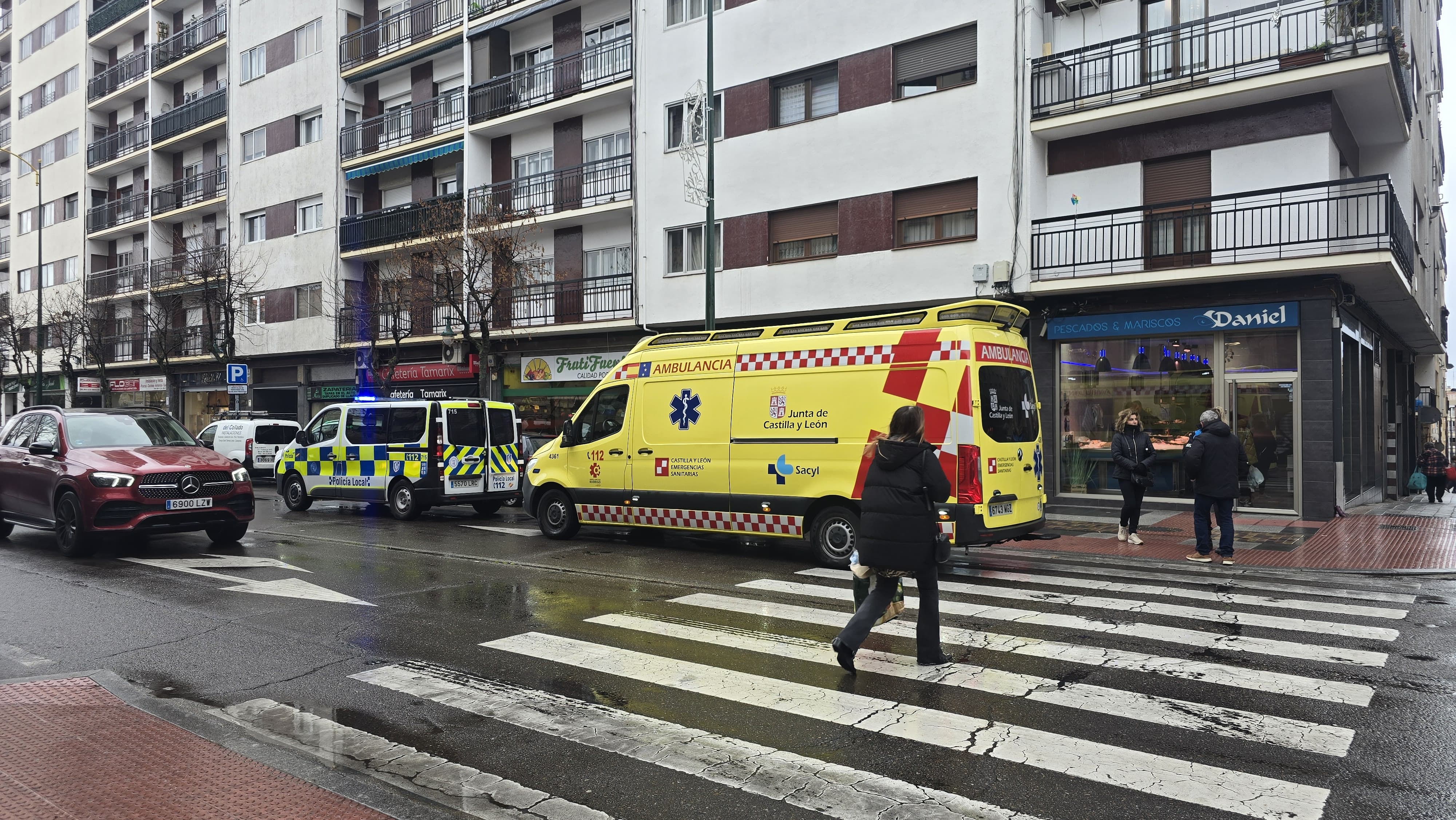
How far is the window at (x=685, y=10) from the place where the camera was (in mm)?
22500

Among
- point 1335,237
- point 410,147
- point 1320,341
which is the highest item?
point 410,147

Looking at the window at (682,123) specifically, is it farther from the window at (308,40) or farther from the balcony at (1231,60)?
the window at (308,40)

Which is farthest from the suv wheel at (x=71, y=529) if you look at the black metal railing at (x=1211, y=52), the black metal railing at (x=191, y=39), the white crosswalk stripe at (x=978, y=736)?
the black metal railing at (x=191, y=39)

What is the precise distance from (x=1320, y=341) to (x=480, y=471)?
45.0 ft

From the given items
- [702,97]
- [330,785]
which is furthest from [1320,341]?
[330,785]

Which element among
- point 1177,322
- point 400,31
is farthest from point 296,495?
point 400,31

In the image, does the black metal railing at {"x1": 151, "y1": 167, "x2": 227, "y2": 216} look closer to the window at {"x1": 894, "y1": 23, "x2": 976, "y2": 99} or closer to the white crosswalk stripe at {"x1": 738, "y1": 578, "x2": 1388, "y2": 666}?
the window at {"x1": 894, "y1": 23, "x2": 976, "y2": 99}

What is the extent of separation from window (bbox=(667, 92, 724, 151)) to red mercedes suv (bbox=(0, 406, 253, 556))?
498 inches

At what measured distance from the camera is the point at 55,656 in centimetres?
641

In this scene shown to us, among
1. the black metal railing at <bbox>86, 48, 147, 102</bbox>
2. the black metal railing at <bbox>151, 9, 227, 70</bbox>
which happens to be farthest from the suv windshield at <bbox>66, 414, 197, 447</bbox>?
the black metal railing at <bbox>86, 48, 147, 102</bbox>

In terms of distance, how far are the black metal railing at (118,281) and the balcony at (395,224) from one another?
1522 centimetres

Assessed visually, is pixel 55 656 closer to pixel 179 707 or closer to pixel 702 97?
pixel 179 707

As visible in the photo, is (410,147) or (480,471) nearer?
(480,471)

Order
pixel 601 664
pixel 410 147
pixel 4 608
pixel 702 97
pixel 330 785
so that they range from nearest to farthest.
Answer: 1. pixel 330 785
2. pixel 601 664
3. pixel 4 608
4. pixel 702 97
5. pixel 410 147
